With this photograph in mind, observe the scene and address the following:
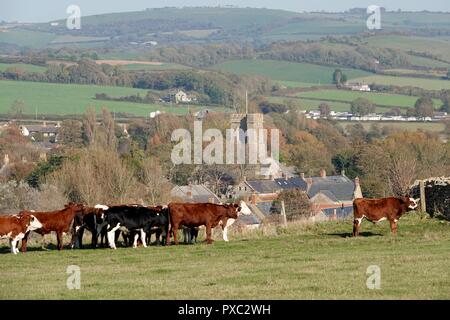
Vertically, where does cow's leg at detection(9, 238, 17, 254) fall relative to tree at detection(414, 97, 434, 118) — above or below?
above

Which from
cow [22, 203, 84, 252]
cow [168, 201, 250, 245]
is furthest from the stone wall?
cow [22, 203, 84, 252]

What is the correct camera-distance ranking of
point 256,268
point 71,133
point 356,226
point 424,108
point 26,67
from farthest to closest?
1. point 26,67
2. point 424,108
3. point 71,133
4. point 356,226
5. point 256,268

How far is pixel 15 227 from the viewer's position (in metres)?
23.5

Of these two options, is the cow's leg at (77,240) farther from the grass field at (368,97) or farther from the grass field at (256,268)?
the grass field at (368,97)

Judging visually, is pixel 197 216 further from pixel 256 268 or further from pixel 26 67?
pixel 26 67

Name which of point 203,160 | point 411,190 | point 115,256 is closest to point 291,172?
point 203,160

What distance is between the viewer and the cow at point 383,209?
992 inches

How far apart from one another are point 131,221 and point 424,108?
145 m

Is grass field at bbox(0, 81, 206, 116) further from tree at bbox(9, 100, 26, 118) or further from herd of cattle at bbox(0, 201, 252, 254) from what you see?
herd of cattle at bbox(0, 201, 252, 254)

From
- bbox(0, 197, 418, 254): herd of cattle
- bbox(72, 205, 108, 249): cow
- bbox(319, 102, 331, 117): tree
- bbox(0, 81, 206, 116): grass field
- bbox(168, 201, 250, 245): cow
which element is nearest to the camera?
bbox(0, 197, 418, 254): herd of cattle

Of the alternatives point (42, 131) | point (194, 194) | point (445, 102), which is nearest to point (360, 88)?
point (445, 102)

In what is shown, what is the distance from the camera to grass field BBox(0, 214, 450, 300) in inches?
661

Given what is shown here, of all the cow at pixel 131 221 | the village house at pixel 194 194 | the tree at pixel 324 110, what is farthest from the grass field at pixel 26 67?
the cow at pixel 131 221
